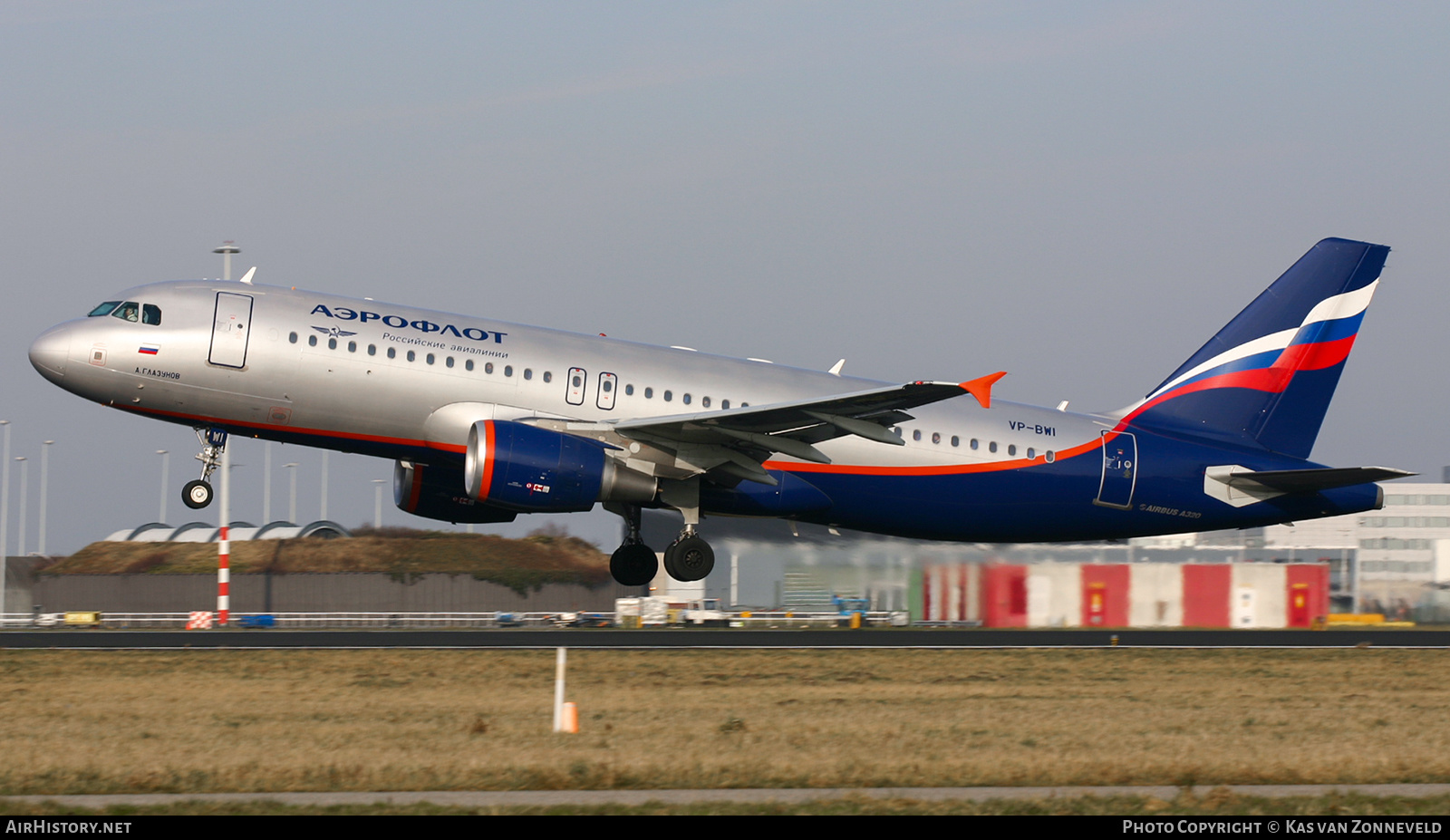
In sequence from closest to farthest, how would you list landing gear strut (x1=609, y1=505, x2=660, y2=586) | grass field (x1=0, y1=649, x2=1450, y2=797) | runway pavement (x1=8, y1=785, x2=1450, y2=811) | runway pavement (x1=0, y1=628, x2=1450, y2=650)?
runway pavement (x1=8, y1=785, x2=1450, y2=811) < grass field (x1=0, y1=649, x2=1450, y2=797) < landing gear strut (x1=609, y1=505, x2=660, y2=586) < runway pavement (x1=0, y1=628, x2=1450, y2=650)

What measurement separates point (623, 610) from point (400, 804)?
37.8 metres

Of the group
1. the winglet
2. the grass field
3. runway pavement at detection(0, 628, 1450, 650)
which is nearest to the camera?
the grass field

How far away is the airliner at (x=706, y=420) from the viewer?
85.5ft

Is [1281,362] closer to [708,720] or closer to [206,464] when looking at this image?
[708,720]

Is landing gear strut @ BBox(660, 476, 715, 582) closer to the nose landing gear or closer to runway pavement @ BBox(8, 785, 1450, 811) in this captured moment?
the nose landing gear

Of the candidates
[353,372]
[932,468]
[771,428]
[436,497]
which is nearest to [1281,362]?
[932,468]

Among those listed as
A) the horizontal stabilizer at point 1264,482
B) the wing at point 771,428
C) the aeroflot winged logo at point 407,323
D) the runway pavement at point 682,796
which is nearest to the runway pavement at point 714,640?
the horizontal stabilizer at point 1264,482

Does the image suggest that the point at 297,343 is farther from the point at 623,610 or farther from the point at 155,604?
the point at 155,604

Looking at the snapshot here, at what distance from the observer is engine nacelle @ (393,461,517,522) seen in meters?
29.4

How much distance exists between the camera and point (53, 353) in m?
26.1

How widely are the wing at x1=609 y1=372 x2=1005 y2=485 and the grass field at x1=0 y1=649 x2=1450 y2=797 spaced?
3754mm

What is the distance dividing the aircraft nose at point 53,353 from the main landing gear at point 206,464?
259 cm

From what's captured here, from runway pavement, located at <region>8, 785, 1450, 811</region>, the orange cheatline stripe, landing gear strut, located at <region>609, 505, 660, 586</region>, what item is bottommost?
runway pavement, located at <region>8, 785, 1450, 811</region>

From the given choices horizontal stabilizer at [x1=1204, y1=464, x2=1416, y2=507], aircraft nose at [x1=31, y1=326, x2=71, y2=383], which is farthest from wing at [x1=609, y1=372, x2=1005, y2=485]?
aircraft nose at [x1=31, y1=326, x2=71, y2=383]
